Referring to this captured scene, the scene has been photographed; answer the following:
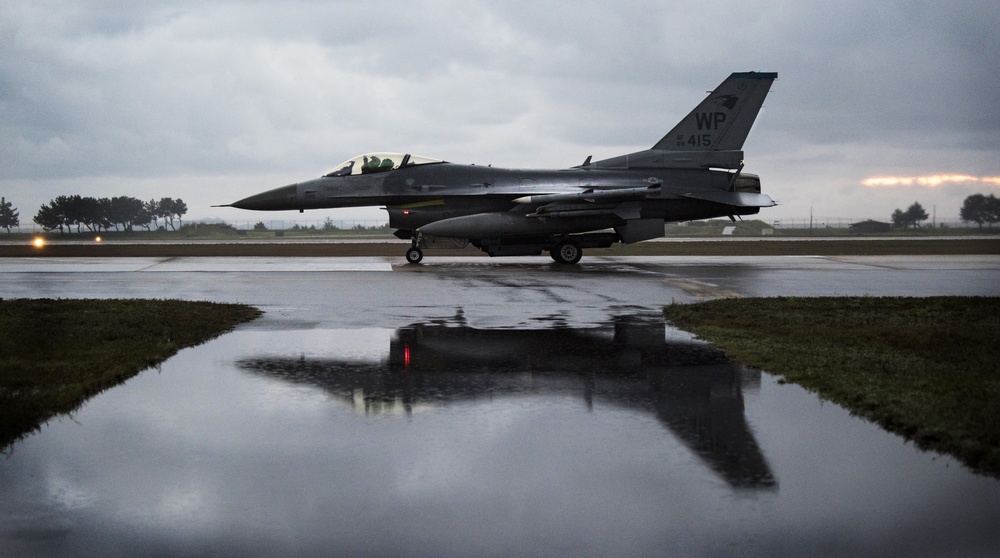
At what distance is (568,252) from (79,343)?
60.5 ft

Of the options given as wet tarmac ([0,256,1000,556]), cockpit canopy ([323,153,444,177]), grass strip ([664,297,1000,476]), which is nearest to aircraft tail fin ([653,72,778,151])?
cockpit canopy ([323,153,444,177])

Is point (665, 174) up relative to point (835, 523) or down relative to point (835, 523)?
up

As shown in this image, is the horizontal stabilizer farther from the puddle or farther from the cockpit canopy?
the puddle

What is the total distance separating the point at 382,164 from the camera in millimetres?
27359

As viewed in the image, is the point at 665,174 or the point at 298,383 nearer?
the point at 298,383

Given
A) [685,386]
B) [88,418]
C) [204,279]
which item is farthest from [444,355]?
[204,279]

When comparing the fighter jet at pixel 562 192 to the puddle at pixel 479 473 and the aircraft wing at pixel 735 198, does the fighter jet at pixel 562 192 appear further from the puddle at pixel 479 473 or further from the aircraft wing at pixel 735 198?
the puddle at pixel 479 473

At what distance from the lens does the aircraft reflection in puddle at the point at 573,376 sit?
6.23m

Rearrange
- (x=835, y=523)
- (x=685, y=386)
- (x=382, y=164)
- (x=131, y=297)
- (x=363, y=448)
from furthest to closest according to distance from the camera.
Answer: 1. (x=382, y=164)
2. (x=131, y=297)
3. (x=685, y=386)
4. (x=363, y=448)
5. (x=835, y=523)

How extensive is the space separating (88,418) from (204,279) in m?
15.5

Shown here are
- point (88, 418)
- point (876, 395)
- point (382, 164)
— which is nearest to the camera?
point (88, 418)

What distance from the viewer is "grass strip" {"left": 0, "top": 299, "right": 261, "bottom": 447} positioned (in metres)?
7.13

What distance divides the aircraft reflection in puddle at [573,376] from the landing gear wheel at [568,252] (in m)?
15.8

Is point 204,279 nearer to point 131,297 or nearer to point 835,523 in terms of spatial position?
point 131,297
